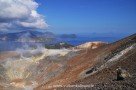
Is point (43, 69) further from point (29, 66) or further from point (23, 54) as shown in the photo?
point (23, 54)

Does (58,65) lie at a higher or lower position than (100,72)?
lower

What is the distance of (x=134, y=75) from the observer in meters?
38.2

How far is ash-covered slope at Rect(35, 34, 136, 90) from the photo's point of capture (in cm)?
3716

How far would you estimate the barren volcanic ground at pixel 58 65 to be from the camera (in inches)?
2132

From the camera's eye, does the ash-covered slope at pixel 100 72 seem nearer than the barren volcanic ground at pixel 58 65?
Yes

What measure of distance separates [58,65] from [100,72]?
26962mm

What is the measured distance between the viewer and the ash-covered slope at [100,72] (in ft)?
122

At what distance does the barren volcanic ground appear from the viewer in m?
54.2

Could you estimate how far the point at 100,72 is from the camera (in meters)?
49.2

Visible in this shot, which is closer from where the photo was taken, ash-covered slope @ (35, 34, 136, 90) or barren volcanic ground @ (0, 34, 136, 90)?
ash-covered slope @ (35, 34, 136, 90)

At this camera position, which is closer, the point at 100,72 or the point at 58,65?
the point at 100,72

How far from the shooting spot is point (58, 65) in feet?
247

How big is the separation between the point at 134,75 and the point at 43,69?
132 feet

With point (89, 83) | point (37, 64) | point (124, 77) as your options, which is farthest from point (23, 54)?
point (124, 77)
